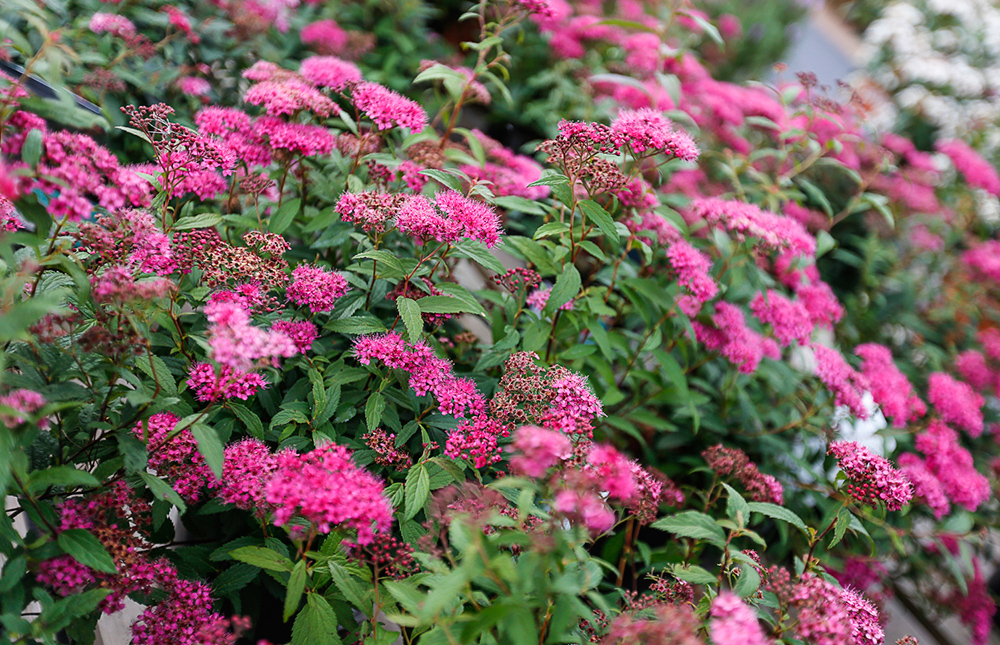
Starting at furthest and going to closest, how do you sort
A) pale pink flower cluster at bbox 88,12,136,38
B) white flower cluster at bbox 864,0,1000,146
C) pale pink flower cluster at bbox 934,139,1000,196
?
white flower cluster at bbox 864,0,1000,146 < pale pink flower cluster at bbox 934,139,1000,196 < pale pink flower cluster at bbox 88,12,136,38

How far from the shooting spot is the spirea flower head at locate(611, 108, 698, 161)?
1156 millimetres

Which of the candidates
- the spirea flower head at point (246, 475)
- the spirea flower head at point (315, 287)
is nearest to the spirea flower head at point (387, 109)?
the spirea flower head at point (315, 287)

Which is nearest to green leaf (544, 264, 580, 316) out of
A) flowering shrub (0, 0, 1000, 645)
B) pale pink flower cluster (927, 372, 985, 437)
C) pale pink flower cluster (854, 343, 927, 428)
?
flowering shrub (0, 0, 1000, 645)

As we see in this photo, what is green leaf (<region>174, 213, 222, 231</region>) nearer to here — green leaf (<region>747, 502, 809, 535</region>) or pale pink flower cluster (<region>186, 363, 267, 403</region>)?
pale pink flower cluster (<region>186, 363, 267, 403</region>)

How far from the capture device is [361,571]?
915mm

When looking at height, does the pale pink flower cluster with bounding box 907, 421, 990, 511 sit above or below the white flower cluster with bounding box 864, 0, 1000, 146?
below

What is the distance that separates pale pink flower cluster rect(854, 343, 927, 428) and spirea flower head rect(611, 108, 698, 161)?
0.91 meters

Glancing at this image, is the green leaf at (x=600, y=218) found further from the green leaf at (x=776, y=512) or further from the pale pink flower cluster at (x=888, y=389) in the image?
the pale pink flower cluster at (x=888, y=389)

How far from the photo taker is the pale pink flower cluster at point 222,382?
91 centimetres

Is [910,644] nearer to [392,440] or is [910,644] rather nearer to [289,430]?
[392,440]

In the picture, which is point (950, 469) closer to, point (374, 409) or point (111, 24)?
point (374, 409)

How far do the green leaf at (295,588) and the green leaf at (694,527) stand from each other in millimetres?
596

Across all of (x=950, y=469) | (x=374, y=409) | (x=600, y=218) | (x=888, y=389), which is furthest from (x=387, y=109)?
(x=950, y=469)

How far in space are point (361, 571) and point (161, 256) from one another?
1.95 feet
